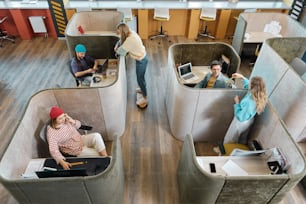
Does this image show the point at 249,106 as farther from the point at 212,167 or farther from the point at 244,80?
the point at 212,167

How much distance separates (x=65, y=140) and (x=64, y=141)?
0.02m

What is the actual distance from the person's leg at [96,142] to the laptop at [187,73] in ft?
6.27

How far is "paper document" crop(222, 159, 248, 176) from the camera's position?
2.53 meters

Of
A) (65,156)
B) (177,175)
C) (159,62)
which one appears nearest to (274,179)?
(177,175)

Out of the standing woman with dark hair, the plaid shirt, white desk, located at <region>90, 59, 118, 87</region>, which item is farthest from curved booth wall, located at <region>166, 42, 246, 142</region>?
the plaid shirt

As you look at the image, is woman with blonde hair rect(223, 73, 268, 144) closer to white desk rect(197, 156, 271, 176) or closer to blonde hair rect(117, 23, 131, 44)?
white desk rect(197, 156, 271, 176)

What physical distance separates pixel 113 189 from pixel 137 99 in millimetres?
2452

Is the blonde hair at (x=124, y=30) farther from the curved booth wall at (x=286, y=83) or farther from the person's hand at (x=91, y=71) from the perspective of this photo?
the curved booth wall at (x=286, y=83)

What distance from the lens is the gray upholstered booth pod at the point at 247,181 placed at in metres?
2.10

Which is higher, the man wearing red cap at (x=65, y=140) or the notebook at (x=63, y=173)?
the notebook at (x=63, y=173)

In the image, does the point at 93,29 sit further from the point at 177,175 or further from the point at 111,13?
the point at 177,175

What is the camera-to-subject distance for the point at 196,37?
23.2ft

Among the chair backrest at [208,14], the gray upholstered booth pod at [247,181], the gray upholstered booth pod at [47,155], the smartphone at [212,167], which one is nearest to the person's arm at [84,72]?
the gray upholstered booth pod at [47,155]

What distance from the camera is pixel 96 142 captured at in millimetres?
2998
